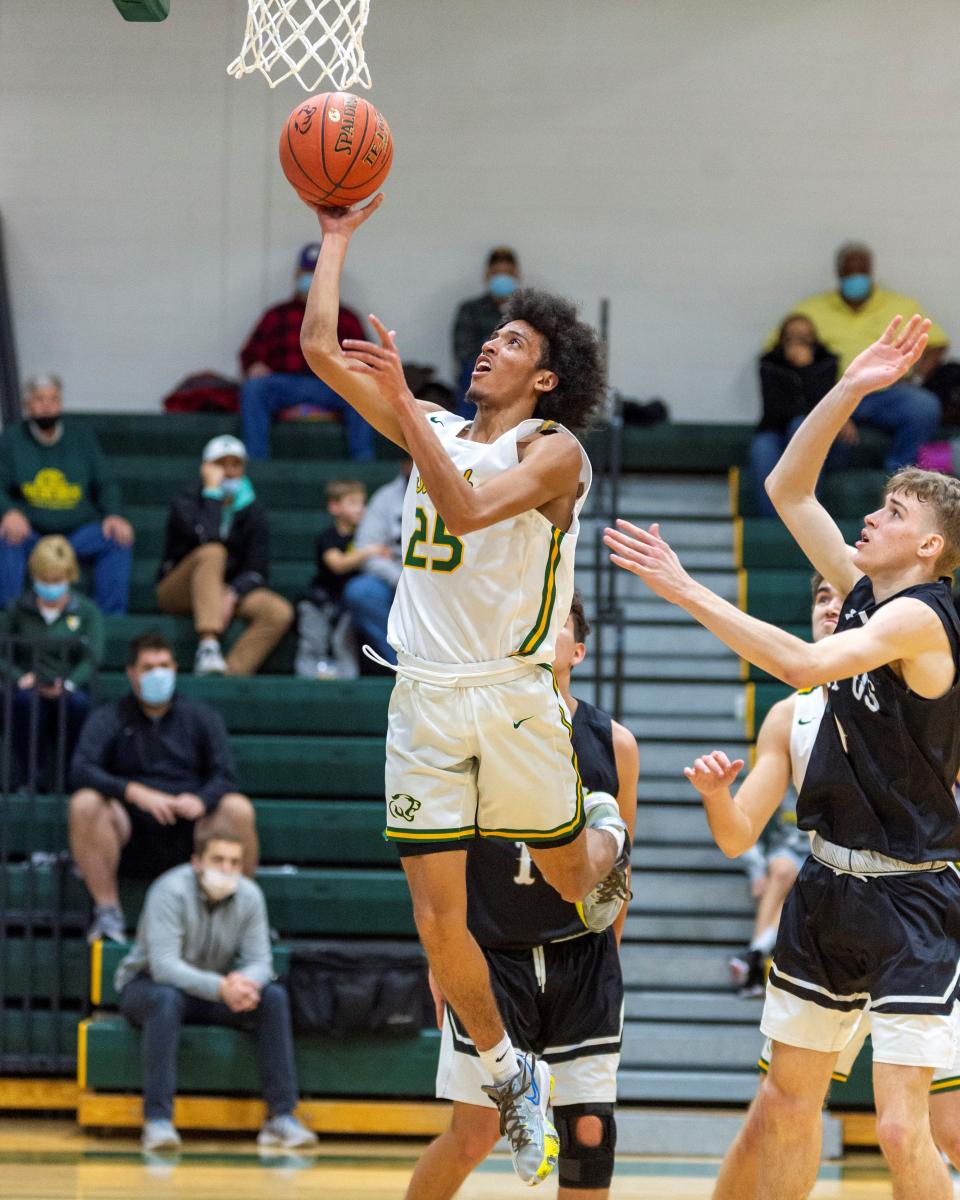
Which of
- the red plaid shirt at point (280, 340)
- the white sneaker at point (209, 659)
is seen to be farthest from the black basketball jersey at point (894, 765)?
the red plaid shirt at point (280, 340)

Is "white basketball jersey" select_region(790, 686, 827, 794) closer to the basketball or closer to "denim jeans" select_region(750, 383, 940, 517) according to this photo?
the basketball

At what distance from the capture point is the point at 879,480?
1030 centimetres

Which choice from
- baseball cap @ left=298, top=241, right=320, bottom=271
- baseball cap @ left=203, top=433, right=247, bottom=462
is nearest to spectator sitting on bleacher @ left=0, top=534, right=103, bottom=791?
baseball cap @ left=203, top=433, right=247, bottom=462

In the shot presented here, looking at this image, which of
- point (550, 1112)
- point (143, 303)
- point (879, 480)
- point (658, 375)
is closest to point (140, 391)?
point (143, 303)

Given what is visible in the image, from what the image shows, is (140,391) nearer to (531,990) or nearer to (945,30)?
(945,30)

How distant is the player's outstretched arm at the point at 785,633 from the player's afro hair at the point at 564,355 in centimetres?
47

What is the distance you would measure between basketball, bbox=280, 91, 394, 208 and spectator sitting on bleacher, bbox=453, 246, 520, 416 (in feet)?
22.1

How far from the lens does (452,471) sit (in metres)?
3.86

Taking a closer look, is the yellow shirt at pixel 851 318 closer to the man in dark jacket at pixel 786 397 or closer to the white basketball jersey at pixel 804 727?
the man in dark jacket at pixel 786 397

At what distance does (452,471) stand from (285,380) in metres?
7.16

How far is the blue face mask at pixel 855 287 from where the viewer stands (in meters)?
11.1

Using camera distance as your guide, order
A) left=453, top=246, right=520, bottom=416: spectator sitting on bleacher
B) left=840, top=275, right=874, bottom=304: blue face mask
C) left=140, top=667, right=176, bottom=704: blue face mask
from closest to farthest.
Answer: left=140, top=667, right=176, bottom=704: blue face mask → left=453, top=246, right=520, bottom=416: spectator sitting on bleacher → left=840, top=275, right=874, bottom=304: blue face mask

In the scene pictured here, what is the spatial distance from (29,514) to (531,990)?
249 inches

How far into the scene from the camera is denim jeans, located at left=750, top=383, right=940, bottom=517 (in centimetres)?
1030
